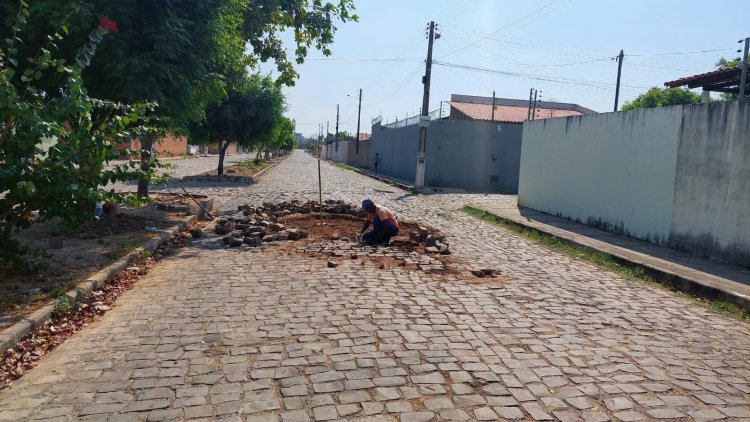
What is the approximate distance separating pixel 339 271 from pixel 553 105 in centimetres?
4051

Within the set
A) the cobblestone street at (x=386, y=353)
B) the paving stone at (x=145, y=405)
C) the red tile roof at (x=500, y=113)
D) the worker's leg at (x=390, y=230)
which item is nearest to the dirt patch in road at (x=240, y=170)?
the red tile roof at (x=500, y=113)

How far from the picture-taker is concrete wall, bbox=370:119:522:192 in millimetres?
26875

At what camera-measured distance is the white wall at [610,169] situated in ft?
34.5

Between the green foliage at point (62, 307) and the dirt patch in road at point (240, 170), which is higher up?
the dirt patch in road at point (240, 170)

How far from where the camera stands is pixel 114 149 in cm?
597

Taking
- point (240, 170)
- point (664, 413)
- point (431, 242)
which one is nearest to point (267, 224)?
point (431, 242)

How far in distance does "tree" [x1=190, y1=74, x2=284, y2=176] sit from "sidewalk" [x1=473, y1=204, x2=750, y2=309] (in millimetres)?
16703

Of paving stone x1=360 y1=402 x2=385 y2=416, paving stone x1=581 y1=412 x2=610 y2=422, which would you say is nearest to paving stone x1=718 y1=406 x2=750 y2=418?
paving stone x1=581 y1=412 x2=610 y2=422

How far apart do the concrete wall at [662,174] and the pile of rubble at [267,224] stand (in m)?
5.66

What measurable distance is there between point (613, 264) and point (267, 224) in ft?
20.5

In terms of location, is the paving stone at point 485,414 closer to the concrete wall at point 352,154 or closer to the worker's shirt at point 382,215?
the worker's shirt at point 382,215

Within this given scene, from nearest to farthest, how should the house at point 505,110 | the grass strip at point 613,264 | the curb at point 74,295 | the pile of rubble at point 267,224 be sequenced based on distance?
the curb at point 74,295
the grass strip at point 613,264
the pile of rubble at point 267,224
the house at point 505,110

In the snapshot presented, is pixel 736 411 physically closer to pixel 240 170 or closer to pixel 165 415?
pixel 165 415

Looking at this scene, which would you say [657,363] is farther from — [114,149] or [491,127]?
[491,127]
